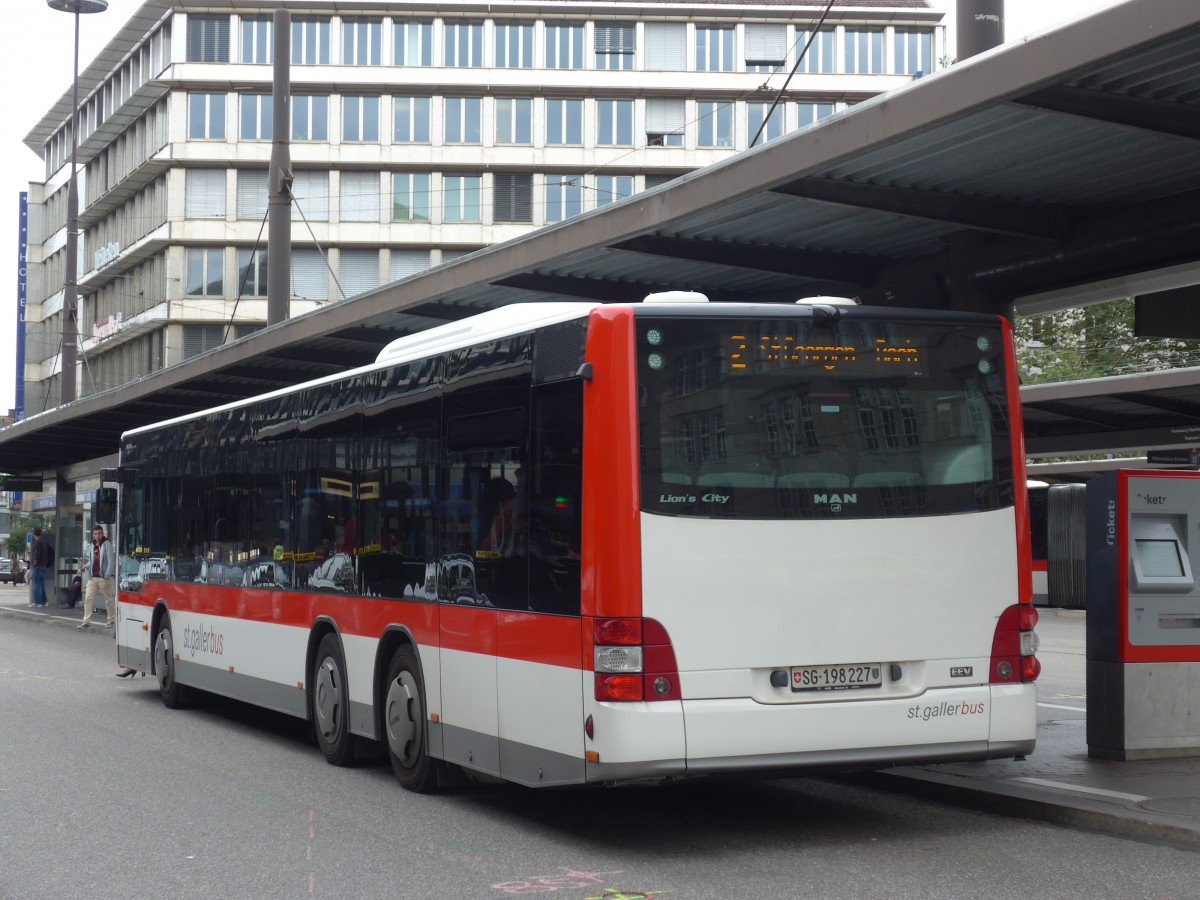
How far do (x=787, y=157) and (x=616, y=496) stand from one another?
3261 mm

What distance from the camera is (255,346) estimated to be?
1989 centimetres

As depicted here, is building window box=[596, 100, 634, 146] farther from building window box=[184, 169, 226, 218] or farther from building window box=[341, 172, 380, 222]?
building window box=[184, 169, 226, 218]

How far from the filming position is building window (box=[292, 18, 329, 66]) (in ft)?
236

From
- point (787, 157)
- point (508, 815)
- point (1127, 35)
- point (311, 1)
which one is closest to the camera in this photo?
point (1127, 35)

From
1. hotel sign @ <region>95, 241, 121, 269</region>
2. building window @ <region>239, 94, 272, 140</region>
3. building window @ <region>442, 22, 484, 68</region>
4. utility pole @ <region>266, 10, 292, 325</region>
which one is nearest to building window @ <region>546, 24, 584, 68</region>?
building window @ <region>442, 22, 484, 68</region>

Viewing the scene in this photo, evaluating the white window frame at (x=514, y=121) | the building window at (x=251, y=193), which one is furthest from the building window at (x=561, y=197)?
the building window at (x=251, y=193)

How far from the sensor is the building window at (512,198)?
72.8 meters

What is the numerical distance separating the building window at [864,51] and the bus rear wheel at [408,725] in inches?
2675

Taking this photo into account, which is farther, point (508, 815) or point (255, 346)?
point (255, 346)

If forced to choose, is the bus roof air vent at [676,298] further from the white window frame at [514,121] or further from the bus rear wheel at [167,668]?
the white window frame at [514,121]

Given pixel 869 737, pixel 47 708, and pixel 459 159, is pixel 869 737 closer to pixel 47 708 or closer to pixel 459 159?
pixel 47 708

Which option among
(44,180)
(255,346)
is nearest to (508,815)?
(255,346)

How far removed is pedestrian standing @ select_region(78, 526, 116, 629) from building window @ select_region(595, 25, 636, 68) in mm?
46649

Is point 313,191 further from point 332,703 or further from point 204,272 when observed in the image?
point 332,703
